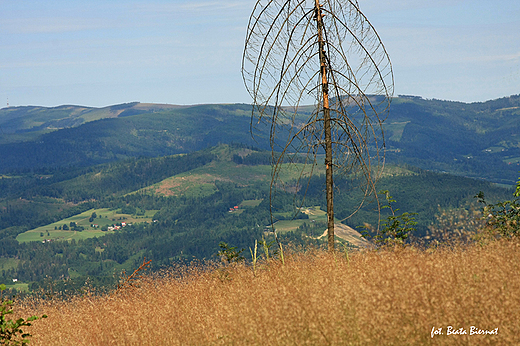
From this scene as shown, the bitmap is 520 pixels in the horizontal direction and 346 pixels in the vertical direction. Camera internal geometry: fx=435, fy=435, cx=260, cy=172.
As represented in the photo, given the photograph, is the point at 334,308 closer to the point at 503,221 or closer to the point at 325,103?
the point at 325,103

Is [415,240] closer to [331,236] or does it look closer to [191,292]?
[331,236]

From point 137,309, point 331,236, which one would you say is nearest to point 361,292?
point 331,236

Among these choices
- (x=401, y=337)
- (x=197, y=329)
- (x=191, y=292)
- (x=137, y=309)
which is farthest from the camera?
(x=191, y=292)

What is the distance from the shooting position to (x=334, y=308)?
4137mm

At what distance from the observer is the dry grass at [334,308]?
3725mm

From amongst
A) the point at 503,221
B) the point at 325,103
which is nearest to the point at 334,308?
the point at 325,103

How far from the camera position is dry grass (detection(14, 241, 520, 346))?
12.2ft

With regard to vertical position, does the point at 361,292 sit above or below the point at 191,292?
above

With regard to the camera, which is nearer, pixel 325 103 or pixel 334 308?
pixel 334 308

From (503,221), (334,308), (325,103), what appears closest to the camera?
(334,308)

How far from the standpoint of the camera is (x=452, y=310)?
3797 mm

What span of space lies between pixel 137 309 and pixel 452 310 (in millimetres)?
4458

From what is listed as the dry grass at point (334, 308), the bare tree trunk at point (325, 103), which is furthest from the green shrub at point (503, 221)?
the bare tree trunk at point (325, 103)

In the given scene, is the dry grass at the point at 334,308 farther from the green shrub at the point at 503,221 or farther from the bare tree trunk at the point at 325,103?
the green shrub at the point at 503,221
